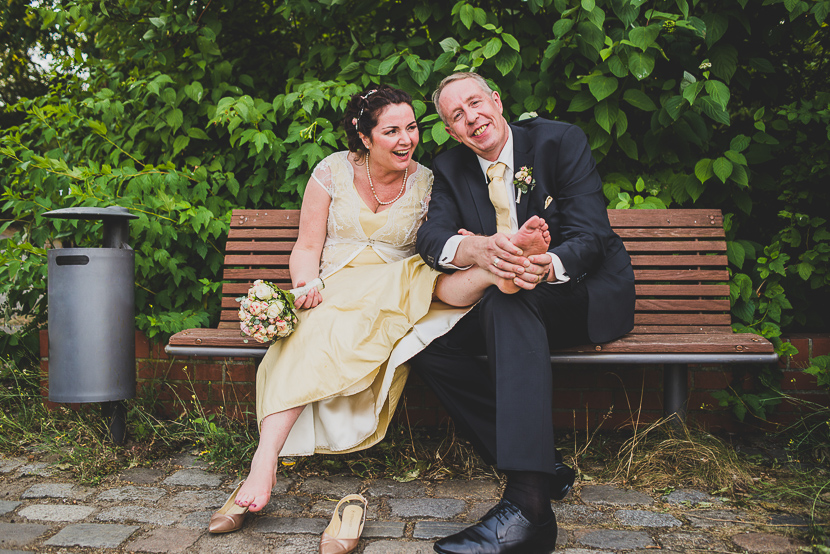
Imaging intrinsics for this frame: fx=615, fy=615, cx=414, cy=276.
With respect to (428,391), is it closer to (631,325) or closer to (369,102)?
(631,325)

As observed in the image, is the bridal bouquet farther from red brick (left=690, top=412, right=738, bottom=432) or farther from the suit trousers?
red brick (left=690, top=412, right=738, bottom=432)

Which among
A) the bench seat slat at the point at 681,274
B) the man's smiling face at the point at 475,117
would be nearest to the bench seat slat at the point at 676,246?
the bench seat slat at the point at 681,274

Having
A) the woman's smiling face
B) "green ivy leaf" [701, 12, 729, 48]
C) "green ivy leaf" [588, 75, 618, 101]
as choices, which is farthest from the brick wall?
"green ivy leaf" [701, 12, 729, 48]

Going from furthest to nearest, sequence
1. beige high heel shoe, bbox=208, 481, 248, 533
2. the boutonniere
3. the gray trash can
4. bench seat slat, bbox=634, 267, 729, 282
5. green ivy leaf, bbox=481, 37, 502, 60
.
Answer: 1. green ivy leaf, bbox=481, 37, 502, 60
2. bench seat slat, bbox=634, 267, 729, 282
3. the gray trash can
4. the boutonniere
5. beige high heel shoe, bbox=208, 481, 248, 533

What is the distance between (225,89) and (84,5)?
3.17ft

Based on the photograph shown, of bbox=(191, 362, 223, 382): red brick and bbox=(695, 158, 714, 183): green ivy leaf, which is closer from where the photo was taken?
bbox=(695, 158, 714, 183): green ivy leaf

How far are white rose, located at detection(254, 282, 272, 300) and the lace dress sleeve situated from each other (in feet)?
2.66

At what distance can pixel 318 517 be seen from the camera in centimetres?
246

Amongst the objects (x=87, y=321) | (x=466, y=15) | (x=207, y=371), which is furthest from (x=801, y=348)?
(x=87, y=321)

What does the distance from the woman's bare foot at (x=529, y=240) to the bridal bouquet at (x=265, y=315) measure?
0.92 metres

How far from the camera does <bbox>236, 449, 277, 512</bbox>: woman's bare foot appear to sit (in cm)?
231

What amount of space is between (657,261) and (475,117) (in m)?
1.26

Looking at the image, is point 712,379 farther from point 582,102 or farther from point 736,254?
point 582,102

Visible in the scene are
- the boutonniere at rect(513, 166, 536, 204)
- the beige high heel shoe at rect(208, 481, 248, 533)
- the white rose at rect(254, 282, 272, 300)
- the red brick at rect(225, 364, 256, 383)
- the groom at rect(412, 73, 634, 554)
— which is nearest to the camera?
the groom at rect(412, 73, 634, 554)
